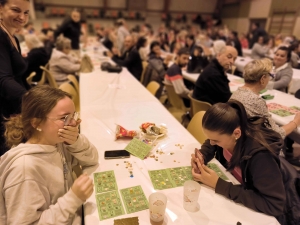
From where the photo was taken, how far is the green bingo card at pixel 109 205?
99cm

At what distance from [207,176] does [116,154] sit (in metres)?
0.59

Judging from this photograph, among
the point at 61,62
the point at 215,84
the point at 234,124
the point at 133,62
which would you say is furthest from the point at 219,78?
the point at 61,62

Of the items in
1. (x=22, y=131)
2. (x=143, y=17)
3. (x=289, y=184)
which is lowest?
(x=289, y=184)

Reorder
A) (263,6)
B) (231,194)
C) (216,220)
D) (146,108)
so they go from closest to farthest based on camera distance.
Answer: (216,220)
(231,194)
(146,108)
(263,6)

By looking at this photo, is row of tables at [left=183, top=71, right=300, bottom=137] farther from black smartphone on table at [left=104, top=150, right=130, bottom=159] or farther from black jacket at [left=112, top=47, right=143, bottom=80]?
black smartphone on table at [left=104, top=150, right=130, bottom=159]

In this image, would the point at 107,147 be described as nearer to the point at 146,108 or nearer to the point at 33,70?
the point at 146,108

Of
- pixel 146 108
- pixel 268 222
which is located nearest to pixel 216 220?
pixel 268 222

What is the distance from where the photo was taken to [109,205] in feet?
3.43

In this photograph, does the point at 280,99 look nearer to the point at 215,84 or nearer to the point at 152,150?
the point at 215,84

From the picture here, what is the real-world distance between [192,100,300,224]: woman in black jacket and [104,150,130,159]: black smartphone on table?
46cm

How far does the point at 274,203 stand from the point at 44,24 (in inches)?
519

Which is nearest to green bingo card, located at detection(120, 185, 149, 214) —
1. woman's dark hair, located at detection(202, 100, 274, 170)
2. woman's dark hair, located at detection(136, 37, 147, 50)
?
woman's dark hair, located at detection(202, 100, 274, 170)

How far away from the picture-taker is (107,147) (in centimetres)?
153

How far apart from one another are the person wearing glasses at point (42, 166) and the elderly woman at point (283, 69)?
304 centimetres
